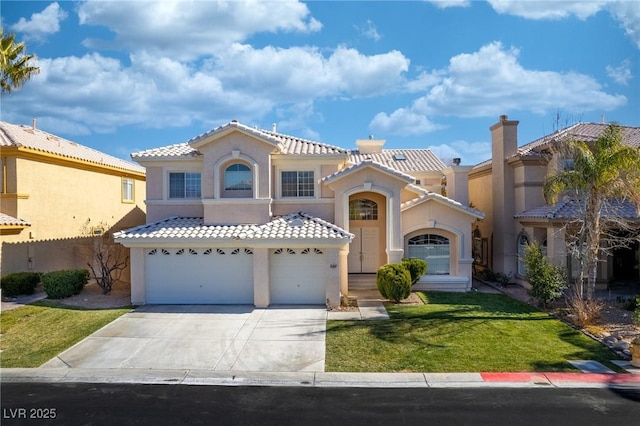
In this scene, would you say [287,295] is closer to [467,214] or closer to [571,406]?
[467,214]

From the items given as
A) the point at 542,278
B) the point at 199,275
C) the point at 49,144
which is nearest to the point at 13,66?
the point at 49,144

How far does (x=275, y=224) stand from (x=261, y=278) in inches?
93.6

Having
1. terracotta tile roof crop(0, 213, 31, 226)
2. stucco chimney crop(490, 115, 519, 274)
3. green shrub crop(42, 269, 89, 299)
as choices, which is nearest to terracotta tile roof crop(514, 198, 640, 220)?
stucco chimney crop(490, 115, 519, 274)

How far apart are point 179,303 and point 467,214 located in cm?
1265

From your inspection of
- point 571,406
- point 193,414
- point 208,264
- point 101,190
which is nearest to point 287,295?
point 208,264

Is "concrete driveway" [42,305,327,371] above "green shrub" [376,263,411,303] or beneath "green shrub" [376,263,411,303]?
beneath

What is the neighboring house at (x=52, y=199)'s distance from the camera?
68.1ft

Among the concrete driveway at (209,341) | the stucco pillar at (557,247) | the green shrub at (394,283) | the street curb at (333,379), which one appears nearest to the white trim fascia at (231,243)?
the green shrub at (394,283)

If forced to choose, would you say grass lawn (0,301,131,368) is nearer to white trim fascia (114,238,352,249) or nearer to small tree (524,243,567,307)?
white trim fascia (114,238,352,249)

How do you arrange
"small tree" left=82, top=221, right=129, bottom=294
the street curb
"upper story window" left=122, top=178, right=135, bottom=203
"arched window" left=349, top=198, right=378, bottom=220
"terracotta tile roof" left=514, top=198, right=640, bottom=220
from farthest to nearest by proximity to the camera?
"upper story window" left=122, top=178, right=135, bottom=203, "arched window" left=349, top=198, right=378, bottom=220, "small tree" left=82, top=221, right=129, bottom=294, "terracotta tile roof" left=514, top=198, right=640, bottom=220, the street curb

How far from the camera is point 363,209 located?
22219 millimetres

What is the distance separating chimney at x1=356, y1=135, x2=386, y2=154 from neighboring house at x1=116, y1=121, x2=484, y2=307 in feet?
18.8

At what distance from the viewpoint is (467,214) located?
2081cm

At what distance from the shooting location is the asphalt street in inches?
361
